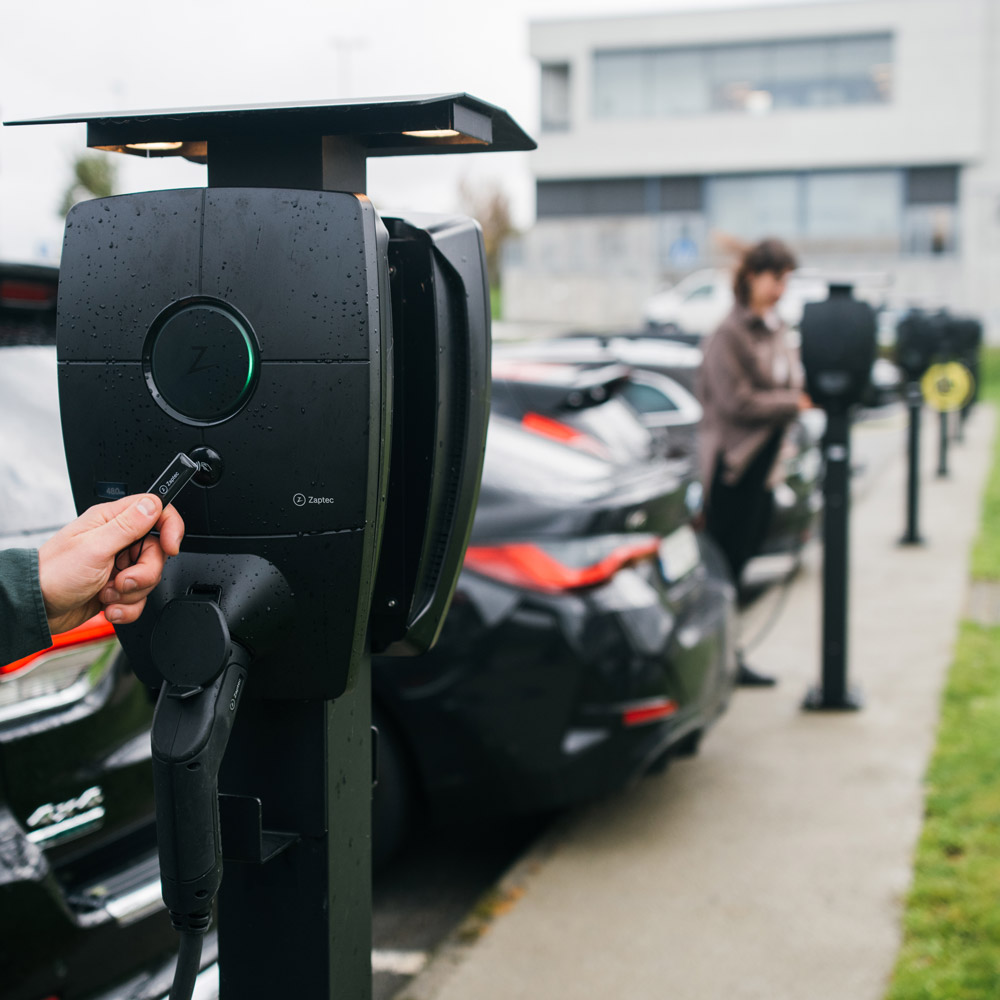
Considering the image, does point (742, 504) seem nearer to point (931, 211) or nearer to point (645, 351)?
point (645, 351)

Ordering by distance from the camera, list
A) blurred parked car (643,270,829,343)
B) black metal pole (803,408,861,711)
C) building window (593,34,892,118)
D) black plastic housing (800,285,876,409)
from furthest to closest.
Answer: building window (593,34,892,118) < blurred parked car (643,270,829,343) < black metal pole (803,408,861,711) < black plastic housing (800,285,876,409)

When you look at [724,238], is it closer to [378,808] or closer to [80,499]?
[378,808]

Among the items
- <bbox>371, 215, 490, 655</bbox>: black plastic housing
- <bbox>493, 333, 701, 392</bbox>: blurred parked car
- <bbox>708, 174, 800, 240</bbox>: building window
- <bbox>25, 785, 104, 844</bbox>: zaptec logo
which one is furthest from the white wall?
<bbox>371, 215, 490, 655</bbox>: black plastic housing

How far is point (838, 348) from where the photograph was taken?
4.80 m

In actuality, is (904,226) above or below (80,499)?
above

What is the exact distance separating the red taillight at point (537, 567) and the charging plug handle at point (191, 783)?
80.8 inches

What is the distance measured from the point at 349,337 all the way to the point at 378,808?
2367 mm

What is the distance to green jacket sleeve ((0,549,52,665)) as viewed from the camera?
4.43 ft

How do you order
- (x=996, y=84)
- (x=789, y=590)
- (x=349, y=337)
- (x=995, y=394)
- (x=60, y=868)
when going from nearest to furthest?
(x=349, y=337), (x=60, y=868), (x=789, y=590), (x=995, y=394), (x=996, y=84)

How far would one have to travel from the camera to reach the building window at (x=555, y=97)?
41.4 m

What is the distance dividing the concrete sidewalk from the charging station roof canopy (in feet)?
6.78

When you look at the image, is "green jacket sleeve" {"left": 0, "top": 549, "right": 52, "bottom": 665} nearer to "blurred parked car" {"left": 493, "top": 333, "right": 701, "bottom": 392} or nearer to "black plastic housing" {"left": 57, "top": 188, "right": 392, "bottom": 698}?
"black plastic housing" {"left": 57, "top": 188, "right": 392, "bottom": 698}

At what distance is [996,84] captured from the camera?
3809 cm

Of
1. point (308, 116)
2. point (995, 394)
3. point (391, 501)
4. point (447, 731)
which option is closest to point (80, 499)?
point (391, 501)
